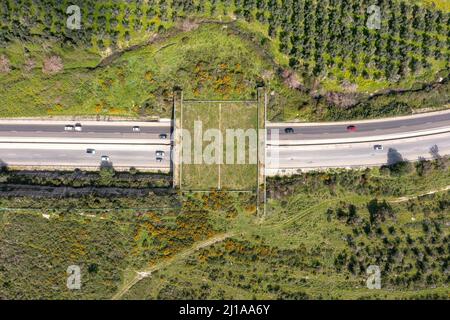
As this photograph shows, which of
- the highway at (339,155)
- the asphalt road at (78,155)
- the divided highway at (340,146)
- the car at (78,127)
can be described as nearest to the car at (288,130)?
the divided highway at (340,146)

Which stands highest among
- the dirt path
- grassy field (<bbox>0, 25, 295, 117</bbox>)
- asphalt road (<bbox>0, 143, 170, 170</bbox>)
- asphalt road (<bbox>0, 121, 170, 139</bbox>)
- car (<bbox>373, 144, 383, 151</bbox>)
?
grassy field (<bbox>0, 25, 295, 117</bbox>)

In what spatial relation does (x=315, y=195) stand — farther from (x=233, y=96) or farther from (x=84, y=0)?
(x=84, y=0)

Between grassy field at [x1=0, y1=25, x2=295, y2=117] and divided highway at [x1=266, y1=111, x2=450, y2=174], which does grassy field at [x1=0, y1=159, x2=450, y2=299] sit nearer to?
divided highway at [x1=266, y1=111, x2=450, y2=174]

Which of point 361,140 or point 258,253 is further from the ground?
point 361,140

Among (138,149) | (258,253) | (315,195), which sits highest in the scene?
(138,149)

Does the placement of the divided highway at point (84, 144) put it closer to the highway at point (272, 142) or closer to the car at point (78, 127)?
the highway at point (272, 142)

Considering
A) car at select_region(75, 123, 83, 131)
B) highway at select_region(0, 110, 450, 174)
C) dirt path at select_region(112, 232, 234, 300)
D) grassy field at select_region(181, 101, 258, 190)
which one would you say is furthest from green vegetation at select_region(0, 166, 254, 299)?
car at select_region(75, 123, 83, 131)

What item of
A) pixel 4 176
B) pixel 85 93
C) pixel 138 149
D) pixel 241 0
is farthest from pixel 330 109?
pixel 4 176
